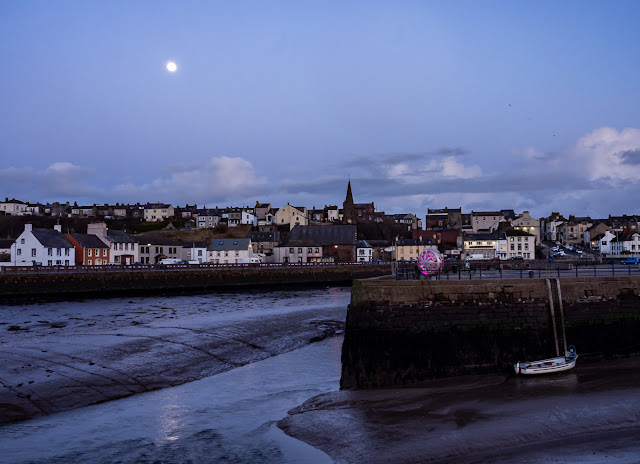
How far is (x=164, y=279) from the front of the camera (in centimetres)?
6184

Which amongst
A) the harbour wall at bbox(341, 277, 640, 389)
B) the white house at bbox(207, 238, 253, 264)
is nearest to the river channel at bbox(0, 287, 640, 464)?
the harbour wall at bbox(341, 277, 640, 389)

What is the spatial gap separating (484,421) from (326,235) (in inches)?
3239

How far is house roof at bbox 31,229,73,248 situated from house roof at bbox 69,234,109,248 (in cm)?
163

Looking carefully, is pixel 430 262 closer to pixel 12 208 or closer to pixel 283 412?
pixel 283 412

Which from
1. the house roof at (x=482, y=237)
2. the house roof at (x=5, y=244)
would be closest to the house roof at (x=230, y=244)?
the house roof at (x=5, y=244)

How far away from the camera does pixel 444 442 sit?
1116cm

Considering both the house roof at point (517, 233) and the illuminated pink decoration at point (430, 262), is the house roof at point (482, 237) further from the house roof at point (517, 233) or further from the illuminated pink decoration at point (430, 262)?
the illuminated pink decoration at point (430, 262)

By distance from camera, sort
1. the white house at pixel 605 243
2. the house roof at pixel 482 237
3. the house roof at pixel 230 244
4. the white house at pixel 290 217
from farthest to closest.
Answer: the white house at pixel 290 217
the white house at pixel 605 243
the house roof at pixel 482 237
the house roof at pixel 230 244

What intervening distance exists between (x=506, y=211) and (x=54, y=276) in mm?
126679

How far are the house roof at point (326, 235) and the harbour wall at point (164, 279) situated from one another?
1650 centimetres

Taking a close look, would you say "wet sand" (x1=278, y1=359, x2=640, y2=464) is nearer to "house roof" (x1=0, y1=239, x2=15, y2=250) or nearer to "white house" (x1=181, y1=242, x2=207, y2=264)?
"house roof" (x1=0, y1=239, x2=15, y2=250)

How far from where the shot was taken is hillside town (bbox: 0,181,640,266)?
7462cm

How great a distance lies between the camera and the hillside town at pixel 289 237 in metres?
74.6

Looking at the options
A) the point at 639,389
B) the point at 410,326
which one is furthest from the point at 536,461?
the point at 410,326
